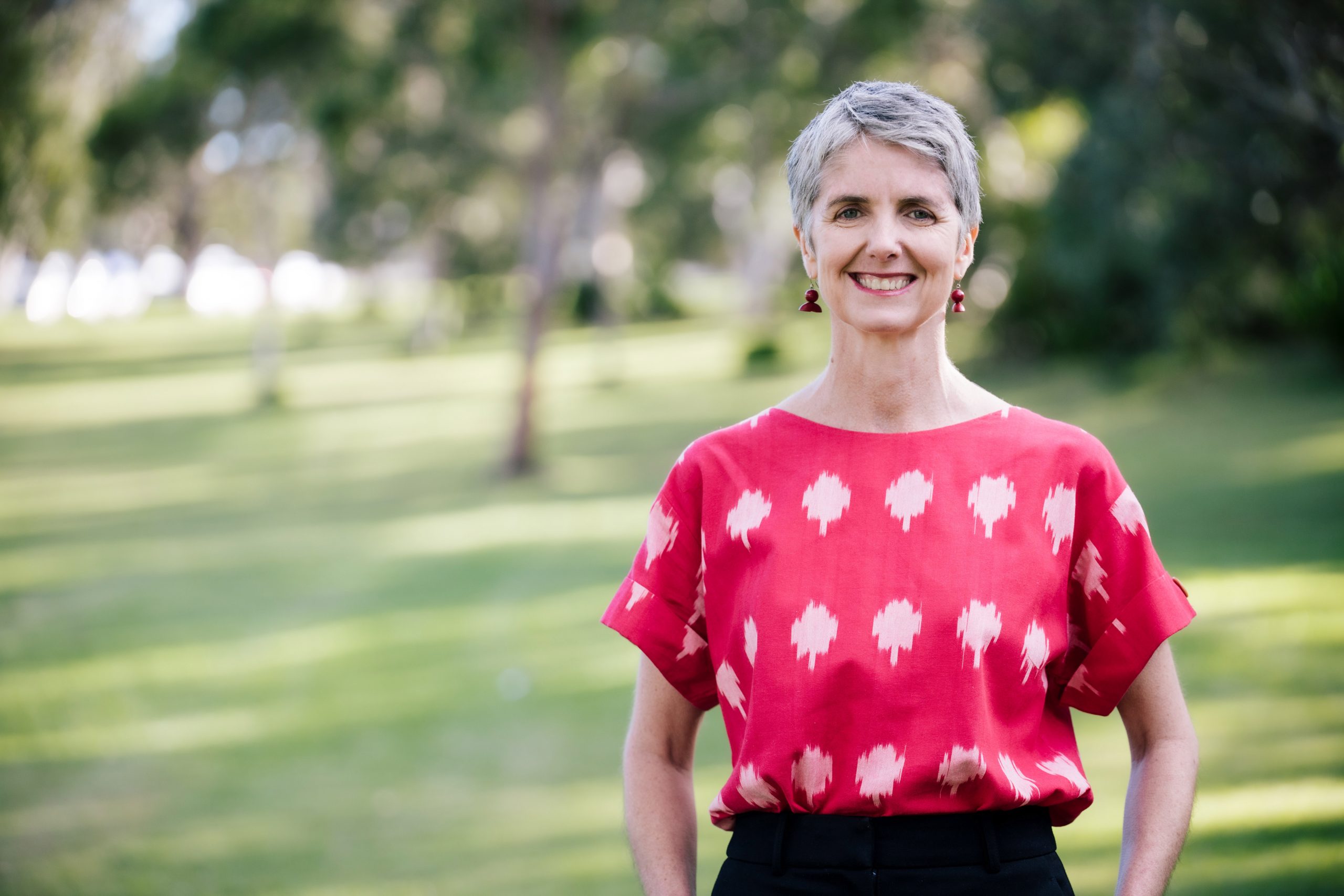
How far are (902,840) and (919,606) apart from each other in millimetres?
337

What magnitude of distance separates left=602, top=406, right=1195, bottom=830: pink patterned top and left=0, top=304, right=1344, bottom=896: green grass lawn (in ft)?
11.5

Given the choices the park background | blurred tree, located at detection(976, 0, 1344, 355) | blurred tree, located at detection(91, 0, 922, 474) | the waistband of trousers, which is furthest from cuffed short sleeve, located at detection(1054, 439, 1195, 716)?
blurred tree, located at detection(91, 0, 922, 474)

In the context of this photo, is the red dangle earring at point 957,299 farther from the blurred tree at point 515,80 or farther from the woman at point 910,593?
the blurred tree at point 515,80

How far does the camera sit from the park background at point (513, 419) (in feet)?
20.7

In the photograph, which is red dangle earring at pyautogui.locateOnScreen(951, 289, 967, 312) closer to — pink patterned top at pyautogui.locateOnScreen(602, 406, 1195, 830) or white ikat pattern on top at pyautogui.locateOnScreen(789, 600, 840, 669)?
pink patterned top at pyautogui.locateOnScreen(602, 406, 1195, 830)

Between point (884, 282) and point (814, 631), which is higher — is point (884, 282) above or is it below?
above

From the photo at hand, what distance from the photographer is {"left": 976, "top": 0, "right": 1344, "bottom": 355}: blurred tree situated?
38.0ft

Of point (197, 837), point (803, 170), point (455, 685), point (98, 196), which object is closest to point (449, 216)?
point (98, 196)

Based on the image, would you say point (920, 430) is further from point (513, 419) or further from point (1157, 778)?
point (513, 419)

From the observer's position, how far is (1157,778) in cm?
188

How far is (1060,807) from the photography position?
1.97 meters

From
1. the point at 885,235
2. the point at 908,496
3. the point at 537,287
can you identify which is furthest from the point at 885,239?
the point at 537,287

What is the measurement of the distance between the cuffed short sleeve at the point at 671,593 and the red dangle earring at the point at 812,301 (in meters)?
0.34

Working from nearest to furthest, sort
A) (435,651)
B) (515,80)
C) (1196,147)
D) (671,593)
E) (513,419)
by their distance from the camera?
(671,593) < (435,651) < (1196,147) < (513,419) < (515,80)
